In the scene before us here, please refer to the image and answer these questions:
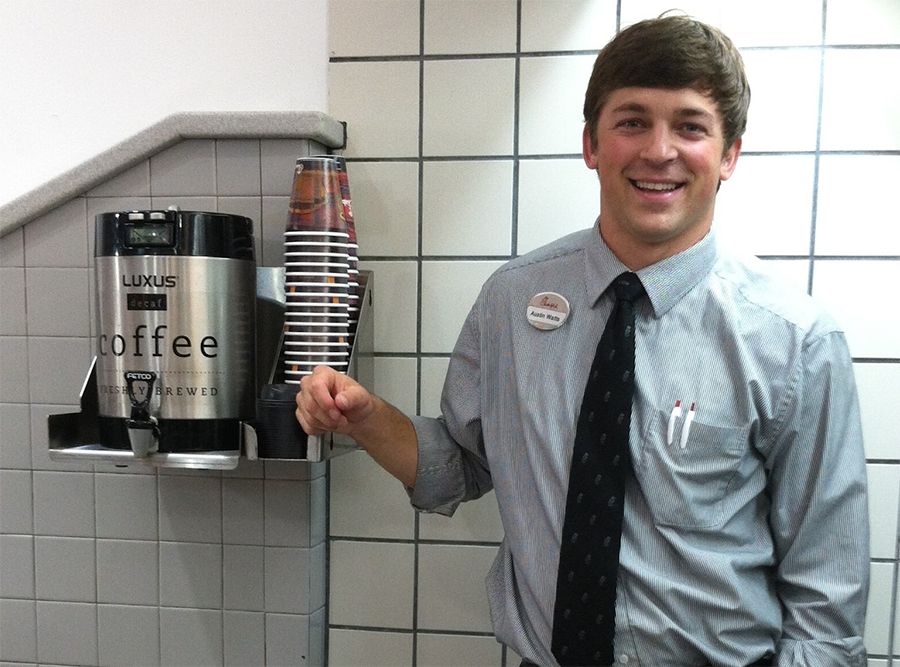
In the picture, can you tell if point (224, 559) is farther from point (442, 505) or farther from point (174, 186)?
point (174, 186)

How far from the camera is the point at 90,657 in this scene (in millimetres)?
1490

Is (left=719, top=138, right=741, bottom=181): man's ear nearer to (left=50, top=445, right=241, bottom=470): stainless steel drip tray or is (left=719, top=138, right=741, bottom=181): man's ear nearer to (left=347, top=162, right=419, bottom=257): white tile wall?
(left=347, top=162, right=419, bottom=257): white tile wall

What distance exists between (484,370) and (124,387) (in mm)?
567

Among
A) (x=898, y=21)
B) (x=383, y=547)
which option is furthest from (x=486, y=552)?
(x=898, y=21)

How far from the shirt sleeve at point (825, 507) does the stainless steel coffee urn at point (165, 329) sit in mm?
853

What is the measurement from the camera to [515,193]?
1.43 metres

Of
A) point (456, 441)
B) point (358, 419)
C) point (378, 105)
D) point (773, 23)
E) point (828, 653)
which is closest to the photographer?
point (828, 653)

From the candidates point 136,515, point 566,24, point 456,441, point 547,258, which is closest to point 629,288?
point 547,258

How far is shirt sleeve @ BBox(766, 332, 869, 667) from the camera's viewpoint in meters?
1.01

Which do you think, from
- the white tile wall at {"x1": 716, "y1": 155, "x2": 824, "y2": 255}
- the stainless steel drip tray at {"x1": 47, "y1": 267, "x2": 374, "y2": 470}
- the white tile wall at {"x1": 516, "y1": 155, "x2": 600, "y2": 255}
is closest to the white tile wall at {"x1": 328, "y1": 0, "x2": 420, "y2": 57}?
the white tile wall at {"x1": 516, "y1": 155, "x2": 600, "y2": 255}

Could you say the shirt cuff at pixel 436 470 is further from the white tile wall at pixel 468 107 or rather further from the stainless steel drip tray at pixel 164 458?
the white tile wall at pixel 468 107

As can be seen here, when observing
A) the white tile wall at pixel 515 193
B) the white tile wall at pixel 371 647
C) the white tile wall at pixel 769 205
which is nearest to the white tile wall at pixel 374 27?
the white tile wall at pixel 515 193

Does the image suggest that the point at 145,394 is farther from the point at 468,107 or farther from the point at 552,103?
the point at 552,103

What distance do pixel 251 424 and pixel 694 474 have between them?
2.20 ft
